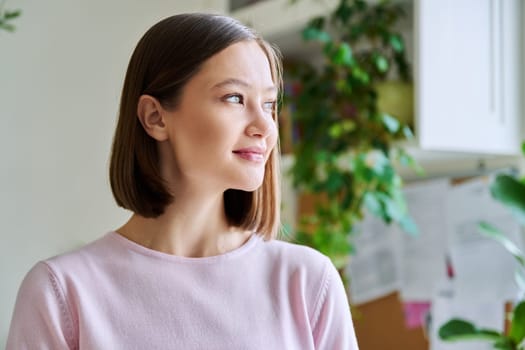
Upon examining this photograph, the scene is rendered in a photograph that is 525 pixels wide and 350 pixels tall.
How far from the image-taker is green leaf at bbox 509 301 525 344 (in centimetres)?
119


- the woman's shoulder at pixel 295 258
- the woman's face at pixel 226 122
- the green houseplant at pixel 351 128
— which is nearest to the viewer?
the woman's face at pixel 226 122

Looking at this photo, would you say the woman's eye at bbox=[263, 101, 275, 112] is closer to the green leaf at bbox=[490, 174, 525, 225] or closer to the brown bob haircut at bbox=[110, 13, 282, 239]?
the brown bob haircut at bbox=[110, 13, 282, 239]

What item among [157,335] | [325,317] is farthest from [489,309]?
[157,335]

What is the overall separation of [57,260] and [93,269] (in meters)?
0.04

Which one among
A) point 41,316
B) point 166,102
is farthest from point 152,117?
point 41,316

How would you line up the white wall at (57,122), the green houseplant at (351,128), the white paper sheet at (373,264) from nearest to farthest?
the green houseplant at (351,128) < the white paper sheet at (373,264) < the white wall at (57,122)

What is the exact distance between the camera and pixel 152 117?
2.82 ft

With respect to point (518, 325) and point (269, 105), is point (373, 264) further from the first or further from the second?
point (269, 105)

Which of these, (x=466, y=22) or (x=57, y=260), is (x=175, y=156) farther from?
(x=466, y=22)

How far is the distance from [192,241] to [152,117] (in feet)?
0.54

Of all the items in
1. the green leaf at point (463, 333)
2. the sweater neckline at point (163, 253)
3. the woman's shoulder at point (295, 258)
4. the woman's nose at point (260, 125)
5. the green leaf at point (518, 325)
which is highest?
the woman's nose at point (260, 125)

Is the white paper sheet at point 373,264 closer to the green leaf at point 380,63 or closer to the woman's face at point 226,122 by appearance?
the green leaf at point 380,63

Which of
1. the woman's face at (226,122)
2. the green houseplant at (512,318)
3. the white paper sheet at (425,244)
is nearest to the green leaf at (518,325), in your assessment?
the green houseplant at (512,318)

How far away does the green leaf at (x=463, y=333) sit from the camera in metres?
1.21
